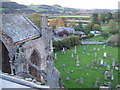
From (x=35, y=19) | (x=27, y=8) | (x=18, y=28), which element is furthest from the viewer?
(x=27, y=8)

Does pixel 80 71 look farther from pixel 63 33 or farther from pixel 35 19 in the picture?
pixel 63 33

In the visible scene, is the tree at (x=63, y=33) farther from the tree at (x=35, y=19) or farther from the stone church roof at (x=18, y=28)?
the stone church roof at (x=18, y=28)

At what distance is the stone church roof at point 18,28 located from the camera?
13034mm

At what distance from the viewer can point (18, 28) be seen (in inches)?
560

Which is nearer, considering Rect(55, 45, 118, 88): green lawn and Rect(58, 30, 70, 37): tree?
Rect(55, 45, 118, 88): green lawn

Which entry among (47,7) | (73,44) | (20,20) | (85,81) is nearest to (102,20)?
(47,7)

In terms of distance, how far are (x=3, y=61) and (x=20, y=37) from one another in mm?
2227

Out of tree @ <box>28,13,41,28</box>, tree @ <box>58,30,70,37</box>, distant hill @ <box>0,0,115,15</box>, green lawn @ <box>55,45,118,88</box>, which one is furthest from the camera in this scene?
tree @ <box>58,30,70,37</box>

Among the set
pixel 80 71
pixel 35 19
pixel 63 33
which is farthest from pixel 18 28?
pixel 63 33

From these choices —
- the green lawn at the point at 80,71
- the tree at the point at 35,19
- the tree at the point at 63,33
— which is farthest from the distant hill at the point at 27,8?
the green lawn at the point at 80,71

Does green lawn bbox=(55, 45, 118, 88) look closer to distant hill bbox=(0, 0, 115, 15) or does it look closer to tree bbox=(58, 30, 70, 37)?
distant hill bbox=(0, 0, 115, 15)

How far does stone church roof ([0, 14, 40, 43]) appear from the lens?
1303cm

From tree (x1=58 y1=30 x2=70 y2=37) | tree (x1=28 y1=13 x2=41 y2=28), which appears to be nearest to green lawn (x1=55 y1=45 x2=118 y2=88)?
tree (x1=28 y1=13 x2=41 y2=28)

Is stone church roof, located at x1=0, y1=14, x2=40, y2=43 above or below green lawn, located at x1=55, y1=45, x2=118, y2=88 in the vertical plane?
above
